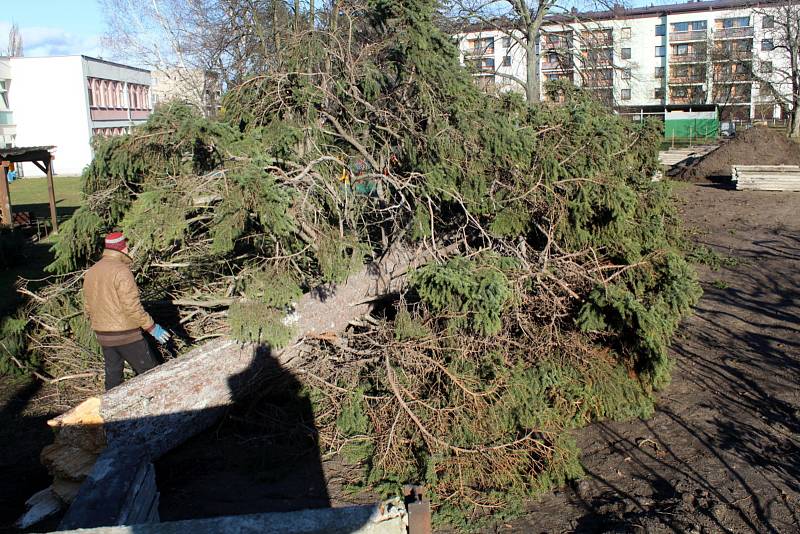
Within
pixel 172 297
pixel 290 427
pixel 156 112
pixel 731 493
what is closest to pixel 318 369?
pixel 290 427

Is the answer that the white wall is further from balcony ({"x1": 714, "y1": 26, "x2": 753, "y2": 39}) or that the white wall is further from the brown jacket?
balcony ({"x1": 714, "y1": 26, "x2": 753, "y2": 39})

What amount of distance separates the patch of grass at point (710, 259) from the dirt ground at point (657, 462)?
8.86 ft

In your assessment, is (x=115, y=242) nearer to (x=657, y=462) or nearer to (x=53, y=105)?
(x=657, y=462)

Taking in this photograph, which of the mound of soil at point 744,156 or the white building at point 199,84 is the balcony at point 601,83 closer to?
the mound of soil at point 744,156

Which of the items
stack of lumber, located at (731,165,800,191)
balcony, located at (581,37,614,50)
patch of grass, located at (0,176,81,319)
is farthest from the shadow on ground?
stack of lumber, located at (731,165,800,191)

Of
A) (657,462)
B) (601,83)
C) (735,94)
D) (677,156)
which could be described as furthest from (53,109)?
(735,94)

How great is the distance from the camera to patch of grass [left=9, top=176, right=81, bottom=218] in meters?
20.9

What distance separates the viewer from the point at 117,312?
5.14 m

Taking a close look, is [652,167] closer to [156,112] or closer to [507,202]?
[507,202]

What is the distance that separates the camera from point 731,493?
412cm

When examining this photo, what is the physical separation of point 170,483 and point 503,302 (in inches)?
109

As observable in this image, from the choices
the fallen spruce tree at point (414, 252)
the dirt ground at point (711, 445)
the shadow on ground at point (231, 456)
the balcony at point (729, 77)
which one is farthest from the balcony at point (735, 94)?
the shadow on ground at point (231, 456)

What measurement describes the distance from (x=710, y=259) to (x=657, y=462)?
236 inches

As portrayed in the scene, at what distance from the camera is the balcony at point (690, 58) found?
4528 centimetres
